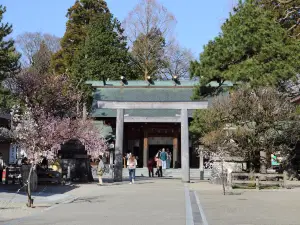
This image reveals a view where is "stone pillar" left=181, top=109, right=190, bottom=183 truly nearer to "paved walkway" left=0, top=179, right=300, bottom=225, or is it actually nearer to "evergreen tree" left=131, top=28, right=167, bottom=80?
"paved walkway" left=0, top=179, right=300, bottom=225

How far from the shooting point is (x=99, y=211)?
12.3m

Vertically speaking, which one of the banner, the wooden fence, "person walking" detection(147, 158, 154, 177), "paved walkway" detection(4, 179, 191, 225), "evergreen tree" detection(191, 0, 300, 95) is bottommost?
"paved walkway" detection(4, 179, 191, 225)

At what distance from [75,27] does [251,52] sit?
31307mm

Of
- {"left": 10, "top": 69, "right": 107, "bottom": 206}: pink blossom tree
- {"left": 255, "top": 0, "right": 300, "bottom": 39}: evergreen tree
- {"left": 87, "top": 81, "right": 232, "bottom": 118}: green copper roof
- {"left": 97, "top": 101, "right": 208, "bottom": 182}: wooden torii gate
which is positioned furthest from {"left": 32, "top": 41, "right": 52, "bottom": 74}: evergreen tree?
{"left": 255, "top": 0, "right": 300, "bottom": 39}: evergreen tree

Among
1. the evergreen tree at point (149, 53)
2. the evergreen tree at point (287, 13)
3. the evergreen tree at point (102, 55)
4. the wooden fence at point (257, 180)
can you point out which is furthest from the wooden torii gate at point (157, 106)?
the evergreen tree at point (149, 53)

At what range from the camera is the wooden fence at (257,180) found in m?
19.4

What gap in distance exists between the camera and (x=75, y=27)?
5003cm

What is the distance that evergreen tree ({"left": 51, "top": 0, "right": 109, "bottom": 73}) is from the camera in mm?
47875

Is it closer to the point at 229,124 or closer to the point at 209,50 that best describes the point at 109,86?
the point at 209,50

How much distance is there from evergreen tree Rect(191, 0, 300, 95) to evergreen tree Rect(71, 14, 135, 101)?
64.2 ft

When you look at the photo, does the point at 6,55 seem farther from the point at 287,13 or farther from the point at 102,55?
the point at 102,55

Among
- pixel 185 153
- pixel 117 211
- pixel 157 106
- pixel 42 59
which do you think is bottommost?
pixel 117 211

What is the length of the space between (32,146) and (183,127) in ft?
41.6

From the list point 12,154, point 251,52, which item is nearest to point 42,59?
point 12,154
